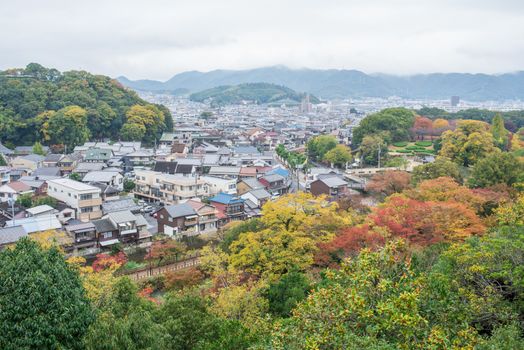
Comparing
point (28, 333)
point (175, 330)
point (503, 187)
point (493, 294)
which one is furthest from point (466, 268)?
point (503, 187)

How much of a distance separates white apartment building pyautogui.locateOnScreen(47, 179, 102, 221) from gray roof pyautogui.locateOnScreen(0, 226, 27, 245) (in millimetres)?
5502

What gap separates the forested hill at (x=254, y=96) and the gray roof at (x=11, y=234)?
12711 centimetres

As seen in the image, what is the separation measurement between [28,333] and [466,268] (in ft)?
30.5

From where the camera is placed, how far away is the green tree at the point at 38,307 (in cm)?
802

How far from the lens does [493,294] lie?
870 centimetres

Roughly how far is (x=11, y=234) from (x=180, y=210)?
9245 mm

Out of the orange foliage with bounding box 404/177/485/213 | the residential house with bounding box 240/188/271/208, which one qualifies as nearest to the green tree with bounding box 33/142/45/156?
the residential house with bounding box 240/188/271/208

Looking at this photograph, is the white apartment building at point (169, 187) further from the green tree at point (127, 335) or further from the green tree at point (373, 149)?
the green tree at point (127, 335)

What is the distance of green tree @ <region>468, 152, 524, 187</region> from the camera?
2377 centimetres

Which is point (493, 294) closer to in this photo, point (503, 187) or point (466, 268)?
point (466, 268)

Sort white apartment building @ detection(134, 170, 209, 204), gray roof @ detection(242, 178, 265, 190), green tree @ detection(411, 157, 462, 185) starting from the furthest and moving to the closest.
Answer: gray roof @ detection(242, 178, 265, 190) < white apartment building @ detection(134, 170, 209, 204) < green tree @ detection(411, 157, 462, 185)

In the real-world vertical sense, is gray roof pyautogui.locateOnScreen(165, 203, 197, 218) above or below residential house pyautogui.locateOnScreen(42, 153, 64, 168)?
below

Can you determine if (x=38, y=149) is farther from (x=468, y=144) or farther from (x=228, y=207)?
(x=468, y=144)

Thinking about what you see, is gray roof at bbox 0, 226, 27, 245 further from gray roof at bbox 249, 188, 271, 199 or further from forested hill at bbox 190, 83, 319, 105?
forested hill at bbox 190, 83, 319, 105
